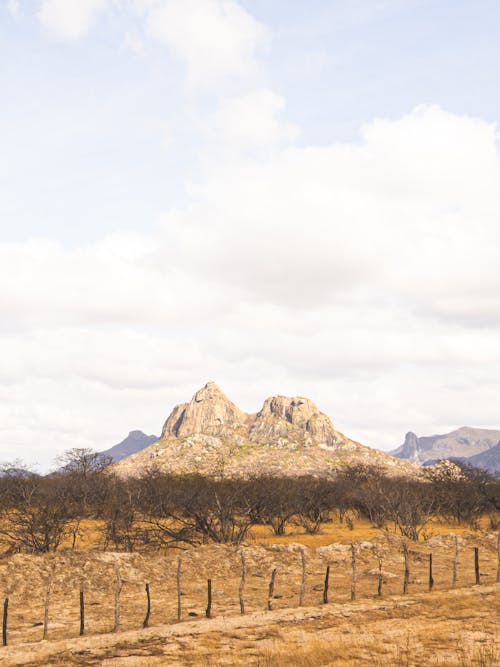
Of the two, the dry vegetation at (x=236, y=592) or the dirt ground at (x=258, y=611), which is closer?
the dirt ground at (x=258, y=611)

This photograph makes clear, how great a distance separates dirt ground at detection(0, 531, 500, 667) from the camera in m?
16.5

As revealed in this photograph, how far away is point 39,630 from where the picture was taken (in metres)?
20.0

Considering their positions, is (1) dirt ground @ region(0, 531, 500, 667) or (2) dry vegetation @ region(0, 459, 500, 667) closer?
(1) dirt ground @ region(0, 531, 500, 667)

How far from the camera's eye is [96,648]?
57.0ft

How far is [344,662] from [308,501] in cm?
3768

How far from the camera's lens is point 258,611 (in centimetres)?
2138

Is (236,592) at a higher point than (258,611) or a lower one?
lower

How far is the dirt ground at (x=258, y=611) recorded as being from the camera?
54.0ft

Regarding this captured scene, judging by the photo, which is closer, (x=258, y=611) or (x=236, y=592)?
(x=258, y=611)

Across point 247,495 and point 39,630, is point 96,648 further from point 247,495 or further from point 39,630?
point 247,495

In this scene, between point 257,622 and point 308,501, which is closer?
point 257,622

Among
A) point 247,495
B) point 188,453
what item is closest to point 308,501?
point 247,495

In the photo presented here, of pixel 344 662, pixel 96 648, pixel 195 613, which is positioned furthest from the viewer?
pixel 195 613

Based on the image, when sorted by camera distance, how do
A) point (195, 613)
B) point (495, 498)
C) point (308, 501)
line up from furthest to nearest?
point (495, 498) → point (308, 501) → point (195, 613)
